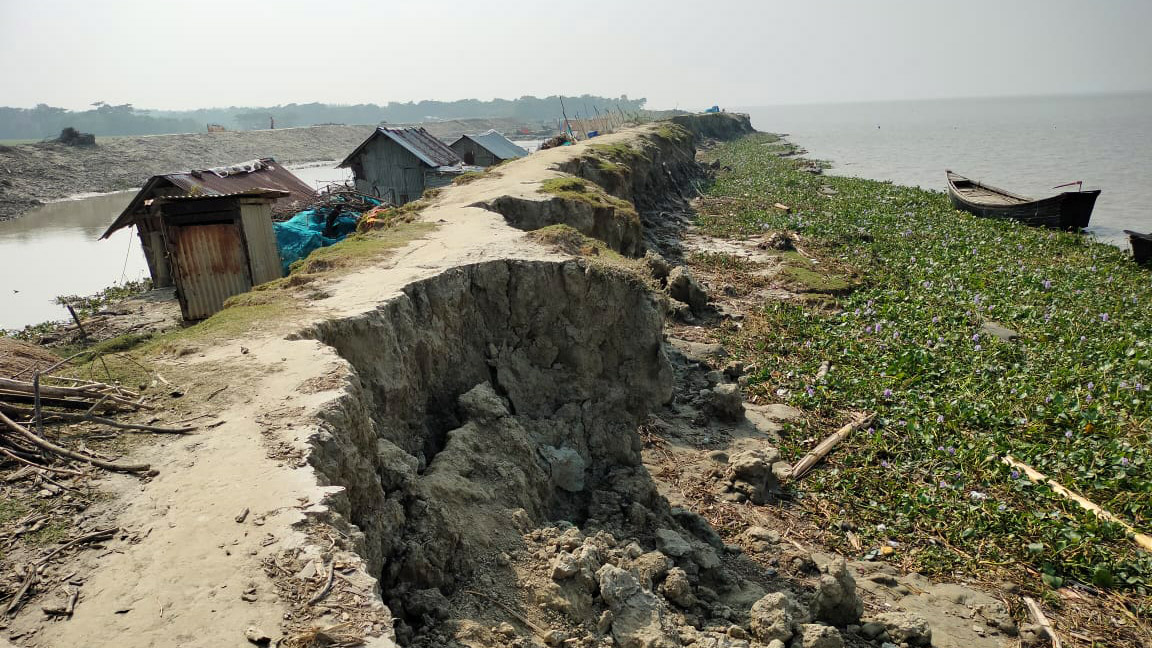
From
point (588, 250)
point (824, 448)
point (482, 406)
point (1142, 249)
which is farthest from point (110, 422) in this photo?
point (1142, 249)

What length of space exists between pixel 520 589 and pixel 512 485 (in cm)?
134

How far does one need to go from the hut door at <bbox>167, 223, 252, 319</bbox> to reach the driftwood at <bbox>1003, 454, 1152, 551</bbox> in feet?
40.0

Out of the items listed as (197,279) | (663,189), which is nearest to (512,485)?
(197,279)

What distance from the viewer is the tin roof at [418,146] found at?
25344 millimetres

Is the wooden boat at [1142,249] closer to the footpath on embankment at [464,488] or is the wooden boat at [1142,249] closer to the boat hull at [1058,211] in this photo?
the boat hull at [1058,211]

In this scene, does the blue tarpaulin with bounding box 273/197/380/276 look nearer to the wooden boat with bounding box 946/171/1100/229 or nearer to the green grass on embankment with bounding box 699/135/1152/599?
the green grass on embankment with bounding box 699/135/1152/599

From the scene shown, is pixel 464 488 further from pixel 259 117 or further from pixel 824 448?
pixel 259 117

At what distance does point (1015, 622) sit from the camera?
6.28 meters

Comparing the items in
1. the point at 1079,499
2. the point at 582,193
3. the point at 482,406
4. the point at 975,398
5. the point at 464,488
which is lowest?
the point at 1079,499

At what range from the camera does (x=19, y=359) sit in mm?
5949

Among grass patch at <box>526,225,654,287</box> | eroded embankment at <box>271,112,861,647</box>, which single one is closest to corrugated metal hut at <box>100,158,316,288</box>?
grass patch at <box>526,225,654,287</box>

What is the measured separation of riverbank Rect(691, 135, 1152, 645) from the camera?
709 cm

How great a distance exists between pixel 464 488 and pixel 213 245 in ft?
29.8

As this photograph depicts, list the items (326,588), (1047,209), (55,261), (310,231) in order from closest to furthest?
(326,588) → (310,231) → (1047,209) → (55,261)
